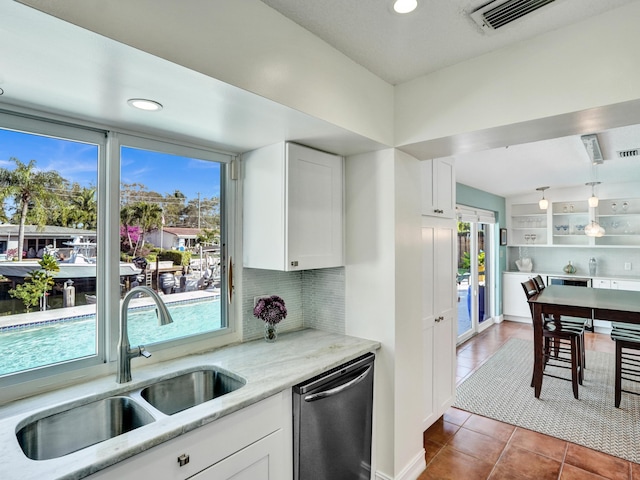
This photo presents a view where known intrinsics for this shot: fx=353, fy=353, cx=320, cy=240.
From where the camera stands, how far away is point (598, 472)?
234cm

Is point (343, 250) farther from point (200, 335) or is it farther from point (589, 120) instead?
point (589, 120)

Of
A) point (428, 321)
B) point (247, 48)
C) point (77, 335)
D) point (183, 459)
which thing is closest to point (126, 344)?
point (77, 335)

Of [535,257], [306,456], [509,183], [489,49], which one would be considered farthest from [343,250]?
[535,257]

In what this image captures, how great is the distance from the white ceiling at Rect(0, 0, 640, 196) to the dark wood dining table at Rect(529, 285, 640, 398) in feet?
7.51

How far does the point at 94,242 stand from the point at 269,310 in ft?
3.24

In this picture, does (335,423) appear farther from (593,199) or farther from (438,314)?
(593,199)

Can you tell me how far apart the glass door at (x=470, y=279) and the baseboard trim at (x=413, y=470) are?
9.98 ft

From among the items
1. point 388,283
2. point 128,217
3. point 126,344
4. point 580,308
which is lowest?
point 580,308

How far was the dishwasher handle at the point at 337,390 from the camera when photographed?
1.70m

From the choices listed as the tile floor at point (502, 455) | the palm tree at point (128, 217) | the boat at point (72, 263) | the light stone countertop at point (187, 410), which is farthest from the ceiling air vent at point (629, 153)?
the boat at point (72, 263)

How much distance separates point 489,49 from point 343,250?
1344mm

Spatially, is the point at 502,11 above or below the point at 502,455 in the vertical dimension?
above

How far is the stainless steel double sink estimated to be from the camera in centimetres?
133

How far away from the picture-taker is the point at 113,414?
4.99 feet
